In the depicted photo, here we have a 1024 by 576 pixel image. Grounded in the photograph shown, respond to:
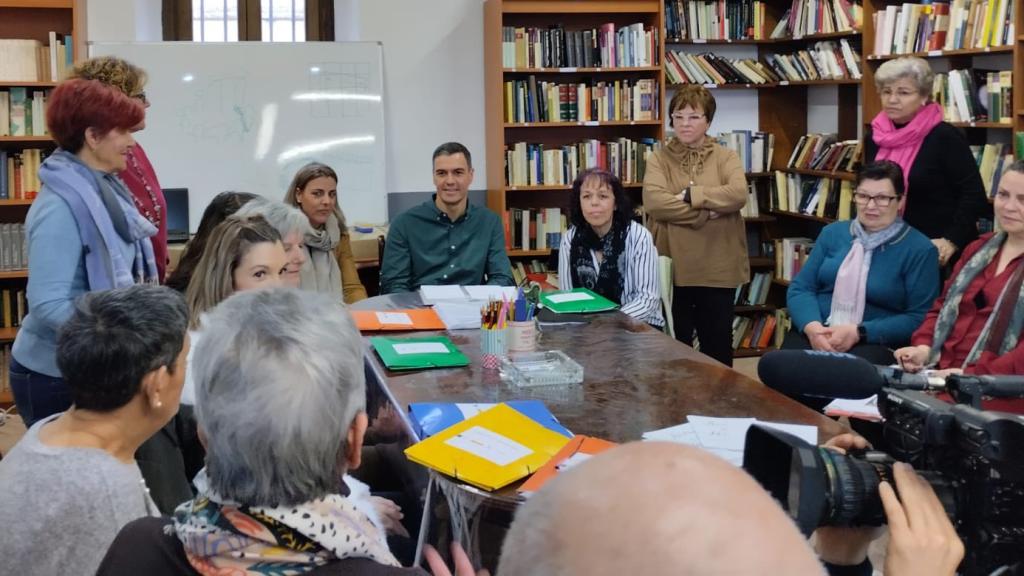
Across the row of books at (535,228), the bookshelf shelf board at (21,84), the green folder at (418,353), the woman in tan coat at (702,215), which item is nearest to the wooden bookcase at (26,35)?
the bookshelf shelf board at (21,84)

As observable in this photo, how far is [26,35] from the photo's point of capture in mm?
5852

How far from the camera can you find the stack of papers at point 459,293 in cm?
402

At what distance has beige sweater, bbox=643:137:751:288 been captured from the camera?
16.9 ft

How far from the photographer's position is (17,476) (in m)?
1.84

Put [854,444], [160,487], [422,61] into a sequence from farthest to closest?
[422,61]
[160,487]
[854,444]

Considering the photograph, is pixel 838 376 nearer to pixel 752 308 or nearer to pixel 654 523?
pixel 654 523

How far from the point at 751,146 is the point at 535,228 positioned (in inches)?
56.0

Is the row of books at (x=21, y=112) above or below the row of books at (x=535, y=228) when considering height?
above

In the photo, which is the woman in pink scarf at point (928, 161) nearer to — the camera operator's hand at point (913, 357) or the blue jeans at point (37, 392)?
the camera operator's hand at point (913, 357)

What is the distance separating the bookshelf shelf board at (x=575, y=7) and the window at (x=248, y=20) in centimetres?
124

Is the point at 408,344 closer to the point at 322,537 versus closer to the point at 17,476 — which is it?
the point at 17,476

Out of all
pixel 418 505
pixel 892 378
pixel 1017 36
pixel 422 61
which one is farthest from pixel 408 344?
pixel 422 61

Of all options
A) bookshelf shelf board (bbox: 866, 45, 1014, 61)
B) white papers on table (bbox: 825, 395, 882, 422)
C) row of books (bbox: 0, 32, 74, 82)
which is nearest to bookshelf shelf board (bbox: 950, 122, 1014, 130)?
bookshelf shelf board (bbox: 866, 45, 1014, 61)

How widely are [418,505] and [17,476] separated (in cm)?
98
